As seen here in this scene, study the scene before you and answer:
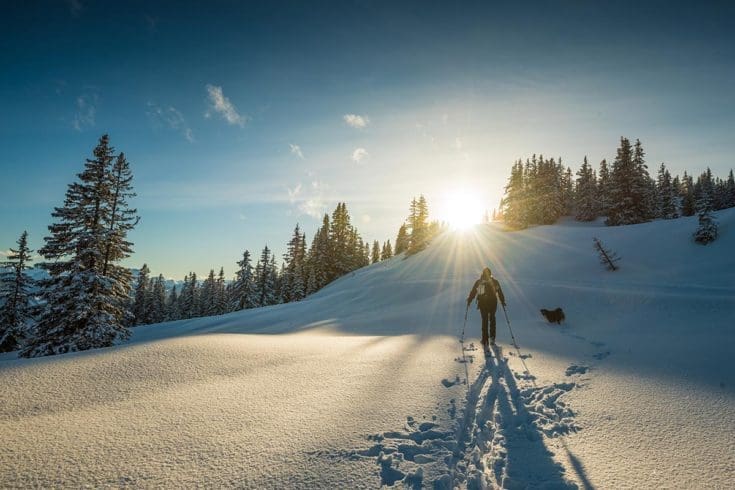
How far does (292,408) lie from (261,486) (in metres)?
1.62

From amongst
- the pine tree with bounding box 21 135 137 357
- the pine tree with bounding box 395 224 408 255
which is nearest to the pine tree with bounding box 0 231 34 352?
the pine tree with bounding box 21 135 137 357

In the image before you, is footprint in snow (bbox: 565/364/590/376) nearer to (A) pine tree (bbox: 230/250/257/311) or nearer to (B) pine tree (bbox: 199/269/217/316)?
(A) pine tree (bbox: 230/250/257/311)

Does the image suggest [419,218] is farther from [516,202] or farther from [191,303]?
[191,303]

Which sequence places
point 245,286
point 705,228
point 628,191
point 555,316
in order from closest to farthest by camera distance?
1. point 555,316
2. point 705,228
3. point 628,191
4. point 245,286

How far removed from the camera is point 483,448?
154 inches

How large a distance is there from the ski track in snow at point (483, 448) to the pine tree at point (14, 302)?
33.3 meters

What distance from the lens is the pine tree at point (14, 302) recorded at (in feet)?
82.7

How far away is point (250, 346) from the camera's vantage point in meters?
7.54

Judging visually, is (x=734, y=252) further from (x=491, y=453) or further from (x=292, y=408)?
(x=292, y=408)

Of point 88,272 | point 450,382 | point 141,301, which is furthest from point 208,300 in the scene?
point 450,382

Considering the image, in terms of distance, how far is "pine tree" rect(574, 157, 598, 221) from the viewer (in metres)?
53.7

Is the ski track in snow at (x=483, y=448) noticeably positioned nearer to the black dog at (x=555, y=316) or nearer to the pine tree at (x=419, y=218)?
the black dog at (x=555, y=316)

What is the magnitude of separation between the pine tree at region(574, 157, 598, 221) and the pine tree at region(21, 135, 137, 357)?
199 feet

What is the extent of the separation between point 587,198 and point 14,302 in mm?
70805
